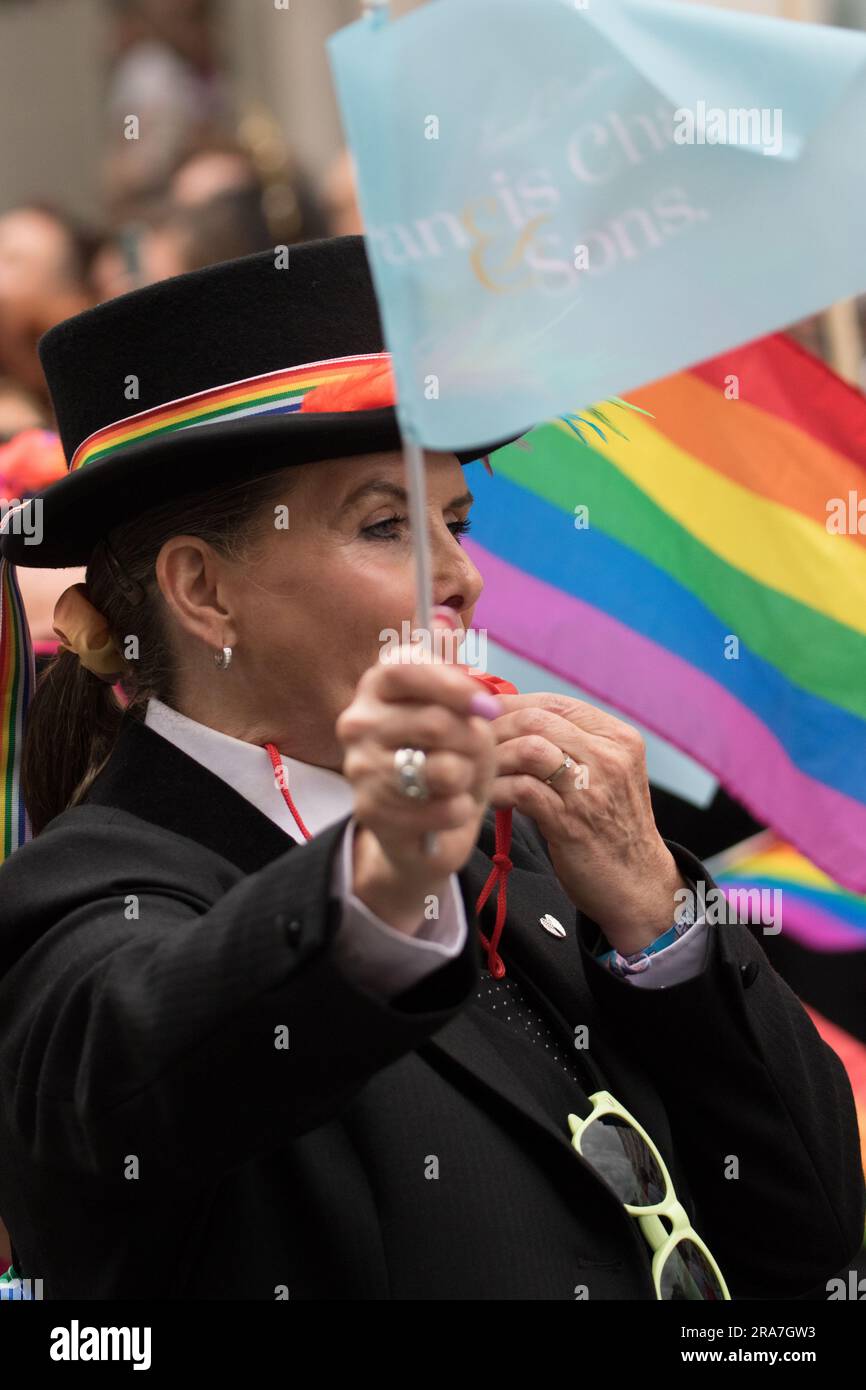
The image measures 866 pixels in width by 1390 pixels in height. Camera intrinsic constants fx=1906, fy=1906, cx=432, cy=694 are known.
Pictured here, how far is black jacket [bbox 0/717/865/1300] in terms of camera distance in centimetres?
186

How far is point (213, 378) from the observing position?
241cm

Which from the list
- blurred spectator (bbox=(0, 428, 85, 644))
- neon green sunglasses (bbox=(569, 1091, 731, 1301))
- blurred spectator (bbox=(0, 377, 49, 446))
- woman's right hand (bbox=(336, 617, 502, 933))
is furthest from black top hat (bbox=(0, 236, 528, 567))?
blurred spectator (bbox=(0, 377, 49, 446))

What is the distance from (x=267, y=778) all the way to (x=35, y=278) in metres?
3.32

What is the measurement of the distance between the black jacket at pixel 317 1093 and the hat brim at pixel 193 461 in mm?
284

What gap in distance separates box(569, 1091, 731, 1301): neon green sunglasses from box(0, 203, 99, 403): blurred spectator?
10.0ft

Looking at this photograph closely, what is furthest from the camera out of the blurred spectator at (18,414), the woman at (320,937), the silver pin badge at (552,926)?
the blurred spectator at (18,414)

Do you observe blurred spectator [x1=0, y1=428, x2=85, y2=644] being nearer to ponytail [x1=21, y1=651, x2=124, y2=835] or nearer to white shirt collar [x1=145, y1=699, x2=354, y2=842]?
ponytail [x1=21, y1=651, x2=124, y2=835]

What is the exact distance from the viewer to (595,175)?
6.44ft

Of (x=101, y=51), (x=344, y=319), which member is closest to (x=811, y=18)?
(x=101, y=51)

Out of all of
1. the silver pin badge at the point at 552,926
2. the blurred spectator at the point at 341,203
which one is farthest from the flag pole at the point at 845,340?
the silver pin badge at the point at 552,926

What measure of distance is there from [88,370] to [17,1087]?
95 centimetres

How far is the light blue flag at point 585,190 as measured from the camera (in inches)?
73.2
